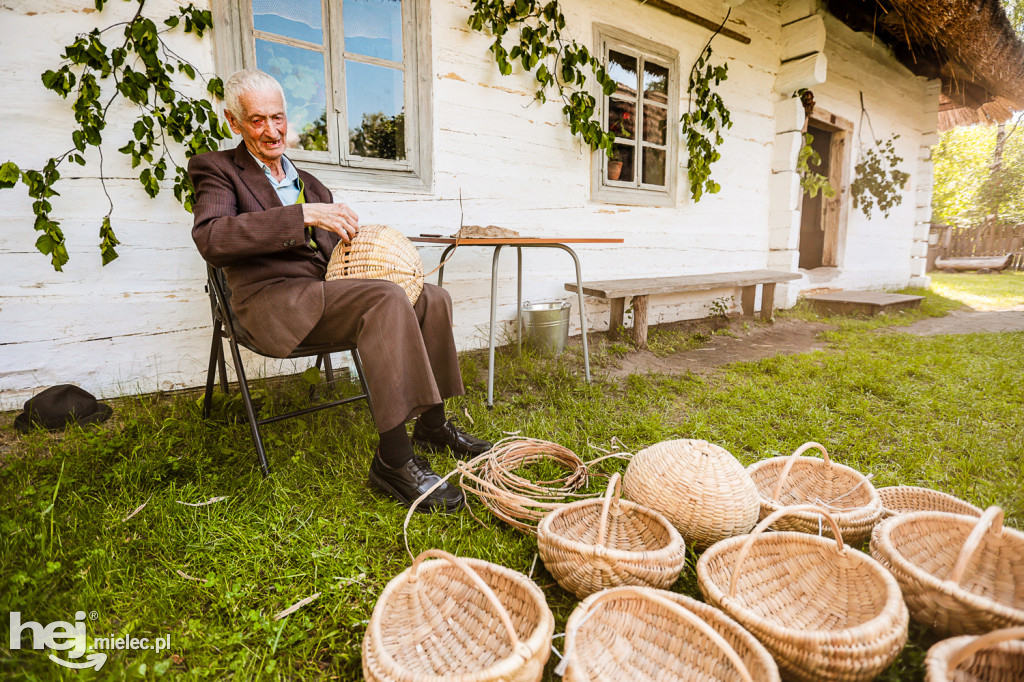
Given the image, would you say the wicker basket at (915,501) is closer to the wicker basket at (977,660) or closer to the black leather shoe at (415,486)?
the wicker basket at (977,660)

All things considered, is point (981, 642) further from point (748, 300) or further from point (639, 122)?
point (748, 300)

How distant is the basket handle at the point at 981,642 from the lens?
2.72 feet

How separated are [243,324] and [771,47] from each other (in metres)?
6.37

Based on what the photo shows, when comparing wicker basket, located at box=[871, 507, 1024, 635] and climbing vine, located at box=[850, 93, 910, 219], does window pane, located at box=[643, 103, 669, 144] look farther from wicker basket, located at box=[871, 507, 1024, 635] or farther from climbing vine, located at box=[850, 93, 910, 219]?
wicker basket, located at box=[871, 507, 1024, 635]

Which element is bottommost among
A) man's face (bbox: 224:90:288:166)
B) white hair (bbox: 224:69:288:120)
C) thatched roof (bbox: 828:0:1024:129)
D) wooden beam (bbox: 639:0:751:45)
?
man's face (bbox: 224:90:288:166)

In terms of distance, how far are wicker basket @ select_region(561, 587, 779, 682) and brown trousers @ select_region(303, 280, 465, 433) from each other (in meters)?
0.88

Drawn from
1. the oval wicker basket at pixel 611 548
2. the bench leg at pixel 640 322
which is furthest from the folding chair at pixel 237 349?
the bench leg at pixel 640 322

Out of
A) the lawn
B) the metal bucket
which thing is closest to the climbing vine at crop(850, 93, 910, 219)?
the lawn

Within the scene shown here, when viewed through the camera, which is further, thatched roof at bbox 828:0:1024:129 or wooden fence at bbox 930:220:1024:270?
wooden fence at bbox 930:220:1024:270

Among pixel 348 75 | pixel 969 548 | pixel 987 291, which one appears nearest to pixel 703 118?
pixel 348 75

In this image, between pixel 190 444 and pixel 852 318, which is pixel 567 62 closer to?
pixel 190 444

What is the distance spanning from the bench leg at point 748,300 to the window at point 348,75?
405 cm

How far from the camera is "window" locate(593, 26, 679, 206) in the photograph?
438 centimetres

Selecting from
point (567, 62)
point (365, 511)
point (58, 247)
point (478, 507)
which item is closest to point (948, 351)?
point (567, 62)
